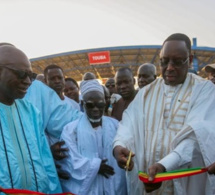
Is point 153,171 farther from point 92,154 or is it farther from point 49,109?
point 49,109

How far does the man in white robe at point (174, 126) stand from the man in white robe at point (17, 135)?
0.67m

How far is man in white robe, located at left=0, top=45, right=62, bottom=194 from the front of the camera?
2.05 metres

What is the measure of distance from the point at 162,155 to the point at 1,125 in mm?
1344

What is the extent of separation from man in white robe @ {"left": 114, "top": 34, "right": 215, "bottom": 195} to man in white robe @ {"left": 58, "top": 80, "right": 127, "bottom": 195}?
290 mm

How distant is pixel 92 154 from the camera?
9.17ft

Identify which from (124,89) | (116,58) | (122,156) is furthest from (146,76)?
(116,58)

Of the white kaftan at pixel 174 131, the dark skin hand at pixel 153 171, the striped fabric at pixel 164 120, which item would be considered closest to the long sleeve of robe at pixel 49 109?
A: the white kaftan at pixel 174 131

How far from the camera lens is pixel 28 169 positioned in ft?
6.98

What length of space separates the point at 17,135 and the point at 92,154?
873mm

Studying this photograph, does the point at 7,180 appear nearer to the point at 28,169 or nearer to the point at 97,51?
the point at 28,169

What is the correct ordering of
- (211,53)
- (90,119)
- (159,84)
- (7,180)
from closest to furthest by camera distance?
(7,180) < (159,84) < (90,119) < (211,53)

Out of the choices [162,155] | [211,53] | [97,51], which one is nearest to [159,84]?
[162,155]

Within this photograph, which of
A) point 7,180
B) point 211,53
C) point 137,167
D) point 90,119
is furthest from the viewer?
point 211,53

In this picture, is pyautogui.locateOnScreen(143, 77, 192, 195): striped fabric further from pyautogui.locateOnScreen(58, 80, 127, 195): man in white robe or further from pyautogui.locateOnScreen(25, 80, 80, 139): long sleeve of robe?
pyautogui.locateOnScreen(25, 80, 80, 139): long sleeve of robe
